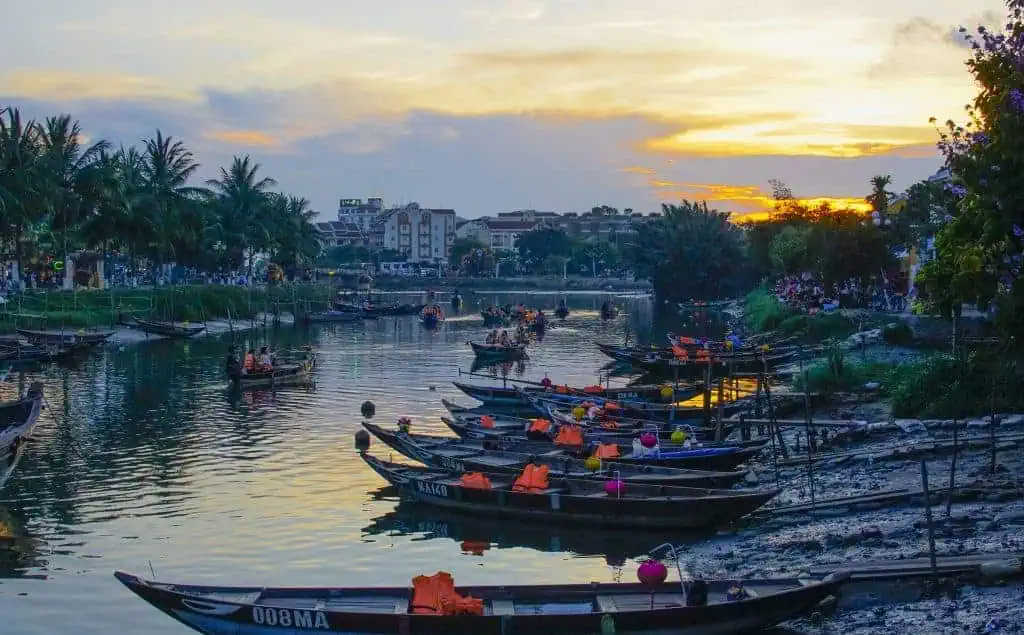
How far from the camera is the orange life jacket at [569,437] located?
83.1ft

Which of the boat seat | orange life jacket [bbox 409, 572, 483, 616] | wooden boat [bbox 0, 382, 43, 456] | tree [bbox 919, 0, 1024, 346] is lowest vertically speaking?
the boat seat

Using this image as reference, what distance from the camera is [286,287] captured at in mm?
97250

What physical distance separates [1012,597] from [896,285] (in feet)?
166

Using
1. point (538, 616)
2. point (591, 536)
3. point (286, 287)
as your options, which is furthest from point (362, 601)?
point (286, 287)

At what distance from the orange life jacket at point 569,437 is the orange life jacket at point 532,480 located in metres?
3.87

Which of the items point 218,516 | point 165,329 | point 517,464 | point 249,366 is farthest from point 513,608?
point 165,329

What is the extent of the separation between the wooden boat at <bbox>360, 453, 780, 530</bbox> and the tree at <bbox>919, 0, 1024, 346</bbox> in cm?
622

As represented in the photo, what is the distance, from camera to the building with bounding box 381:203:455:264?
188 m

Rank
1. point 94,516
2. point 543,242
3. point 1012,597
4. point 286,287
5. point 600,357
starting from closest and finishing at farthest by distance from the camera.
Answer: point 1012,597 → point 94,516 → point 600,357 → point 286,287 → point 543,242


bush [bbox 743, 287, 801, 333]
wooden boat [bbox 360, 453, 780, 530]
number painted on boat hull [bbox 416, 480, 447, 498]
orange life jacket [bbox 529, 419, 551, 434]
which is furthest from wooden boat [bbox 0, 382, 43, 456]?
bush [bbox 743, 287, 801, 333]

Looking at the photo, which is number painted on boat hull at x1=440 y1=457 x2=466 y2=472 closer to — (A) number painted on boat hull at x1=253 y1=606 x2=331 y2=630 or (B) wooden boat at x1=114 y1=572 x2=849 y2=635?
(B) wooden boat at x1=114 y1=572 x2=849 y2=635

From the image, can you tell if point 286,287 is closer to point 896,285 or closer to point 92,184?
point 92,184

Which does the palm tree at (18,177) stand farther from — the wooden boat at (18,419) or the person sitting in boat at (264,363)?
the wooden boat at (18,419)

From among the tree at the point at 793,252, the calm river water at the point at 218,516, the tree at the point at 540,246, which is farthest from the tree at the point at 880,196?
the tree at the point at 540,246
